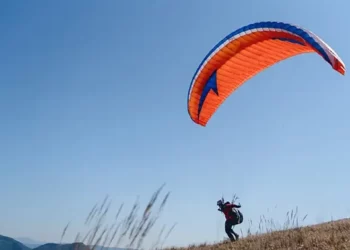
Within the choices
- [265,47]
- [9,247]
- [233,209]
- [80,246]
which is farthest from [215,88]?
[9,247]

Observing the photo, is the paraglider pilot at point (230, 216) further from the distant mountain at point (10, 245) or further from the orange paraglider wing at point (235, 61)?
the distant mountain at point (10, 245)

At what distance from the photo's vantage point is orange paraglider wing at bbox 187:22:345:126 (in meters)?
10.1

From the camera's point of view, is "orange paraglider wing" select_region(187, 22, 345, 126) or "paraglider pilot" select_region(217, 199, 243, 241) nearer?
"orange paraglider wing" select_region(187, 22, 345, 126)

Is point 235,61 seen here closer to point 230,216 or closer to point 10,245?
point 230,216

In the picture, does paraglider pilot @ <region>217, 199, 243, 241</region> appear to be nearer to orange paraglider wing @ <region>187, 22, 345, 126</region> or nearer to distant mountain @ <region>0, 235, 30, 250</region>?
orange paraglider wing @ <region>187, 22, 345, 126</region>

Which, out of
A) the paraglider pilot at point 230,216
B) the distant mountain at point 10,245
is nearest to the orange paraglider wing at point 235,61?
the paraglider pilot at point 230,216

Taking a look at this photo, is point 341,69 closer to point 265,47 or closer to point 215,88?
point 265,47

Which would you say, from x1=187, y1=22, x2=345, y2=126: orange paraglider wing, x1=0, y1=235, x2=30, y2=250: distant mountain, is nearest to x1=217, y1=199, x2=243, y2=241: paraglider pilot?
x1=187, y1=22, x2=345, y2=126: orange paraglider wing

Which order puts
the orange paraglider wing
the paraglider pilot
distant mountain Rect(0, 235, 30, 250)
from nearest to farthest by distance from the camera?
the orange paraglider wing
the paraglider pilot
distant mountain Rect(0, 235, 30, 250)

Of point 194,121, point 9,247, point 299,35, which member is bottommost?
point 9,247

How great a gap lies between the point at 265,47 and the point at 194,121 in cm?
291

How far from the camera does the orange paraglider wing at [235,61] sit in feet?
33.0

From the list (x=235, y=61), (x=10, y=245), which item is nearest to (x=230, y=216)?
(x=235, y=61)

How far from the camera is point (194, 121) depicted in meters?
12.5
